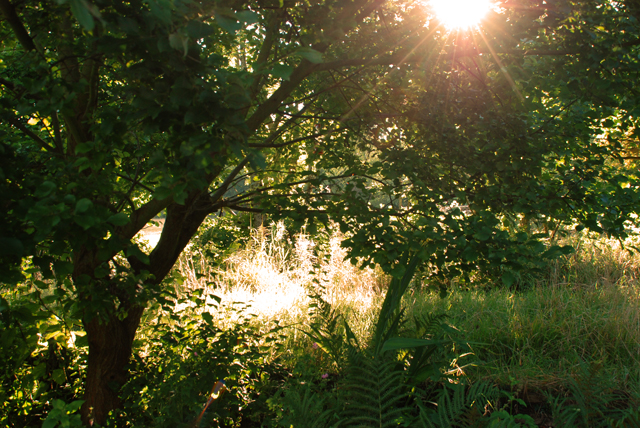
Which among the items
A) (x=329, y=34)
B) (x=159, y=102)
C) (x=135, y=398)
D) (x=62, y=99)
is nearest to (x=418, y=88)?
(x=329, y=34)

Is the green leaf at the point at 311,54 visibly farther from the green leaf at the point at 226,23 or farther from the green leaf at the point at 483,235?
the green leaf at the point at 483,235

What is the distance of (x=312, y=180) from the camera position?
88.6 inches

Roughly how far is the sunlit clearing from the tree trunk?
2585 millimetres

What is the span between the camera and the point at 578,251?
6.38 meters

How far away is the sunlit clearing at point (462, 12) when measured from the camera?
6.21ft

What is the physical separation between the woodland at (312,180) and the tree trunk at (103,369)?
0.01 m

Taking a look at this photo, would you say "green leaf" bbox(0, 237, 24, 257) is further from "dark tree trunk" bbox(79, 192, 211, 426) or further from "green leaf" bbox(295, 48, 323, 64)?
"dark tree trunk" bbox(79, 192, 211, 426)

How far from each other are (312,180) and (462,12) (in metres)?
1.11

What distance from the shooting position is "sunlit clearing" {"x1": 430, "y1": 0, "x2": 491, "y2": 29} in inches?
74.5

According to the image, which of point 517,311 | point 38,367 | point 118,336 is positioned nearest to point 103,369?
point 118,336

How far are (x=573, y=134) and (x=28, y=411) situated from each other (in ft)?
12.9

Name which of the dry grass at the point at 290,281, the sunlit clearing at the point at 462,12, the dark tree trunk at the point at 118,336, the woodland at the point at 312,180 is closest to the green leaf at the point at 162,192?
the woodland at the point at 312,180

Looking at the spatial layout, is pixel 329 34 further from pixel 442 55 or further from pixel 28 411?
pixel 28 411

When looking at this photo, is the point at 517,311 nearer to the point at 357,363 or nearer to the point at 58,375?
the point at 357,363
